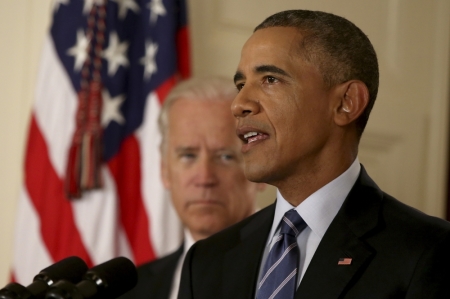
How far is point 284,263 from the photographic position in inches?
65.9

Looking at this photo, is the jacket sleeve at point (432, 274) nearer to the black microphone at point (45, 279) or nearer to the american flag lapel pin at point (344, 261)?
the american flag lapel pin at point (344, 261)

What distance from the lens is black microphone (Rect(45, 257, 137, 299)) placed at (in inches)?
49.3

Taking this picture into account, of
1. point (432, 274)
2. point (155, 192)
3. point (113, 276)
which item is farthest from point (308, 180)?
point (155, 192)

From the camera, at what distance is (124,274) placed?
1439 millimetres

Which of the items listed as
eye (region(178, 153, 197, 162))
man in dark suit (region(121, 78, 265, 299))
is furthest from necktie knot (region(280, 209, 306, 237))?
eye (region(178, 153, 197, 162))

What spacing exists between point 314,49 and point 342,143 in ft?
0.78

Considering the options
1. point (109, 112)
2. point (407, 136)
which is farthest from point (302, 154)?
point (407, 136)

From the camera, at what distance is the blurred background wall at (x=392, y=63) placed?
3.53 m

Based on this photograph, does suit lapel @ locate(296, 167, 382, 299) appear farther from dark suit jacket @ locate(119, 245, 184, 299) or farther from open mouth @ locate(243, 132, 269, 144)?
dark suit jacket @ locate(119, 245, 184, 299)

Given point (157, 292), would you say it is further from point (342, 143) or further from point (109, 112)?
point (342, 143)

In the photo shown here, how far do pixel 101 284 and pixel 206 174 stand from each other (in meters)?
1.45

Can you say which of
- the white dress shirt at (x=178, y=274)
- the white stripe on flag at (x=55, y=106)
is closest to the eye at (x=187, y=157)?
the white dress shirt at (x=178, y=274)

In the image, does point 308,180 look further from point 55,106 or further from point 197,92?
point 55,106

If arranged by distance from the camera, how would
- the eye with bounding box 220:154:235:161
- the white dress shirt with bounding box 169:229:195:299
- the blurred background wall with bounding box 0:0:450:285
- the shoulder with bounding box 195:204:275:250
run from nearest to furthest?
the shoulder with bounding box 195:204:275:250 → the white dress shirt with bounding box 169:229:195:299 → the eye with bounding box 220:154:235:161 → the blurred background wall with bounding box 0:0:450:285
